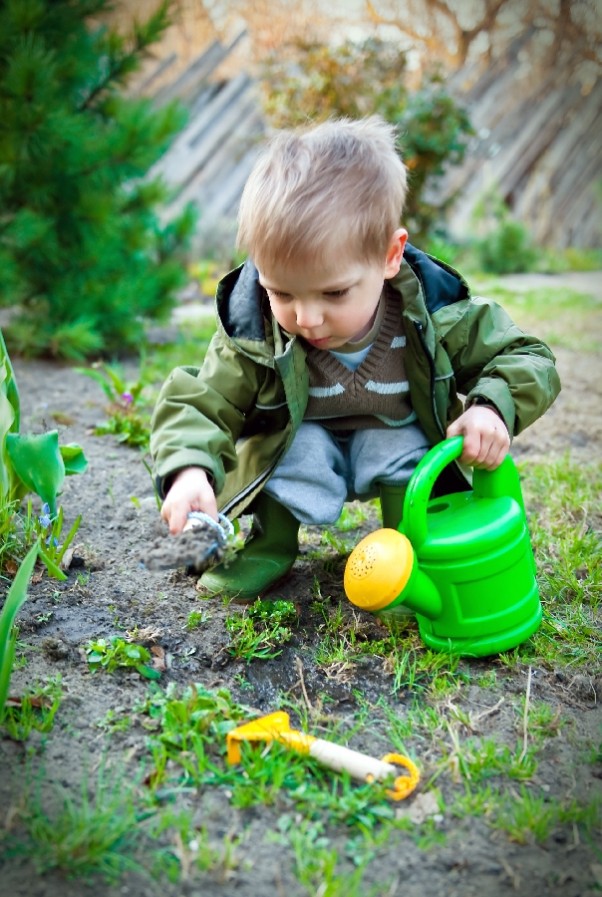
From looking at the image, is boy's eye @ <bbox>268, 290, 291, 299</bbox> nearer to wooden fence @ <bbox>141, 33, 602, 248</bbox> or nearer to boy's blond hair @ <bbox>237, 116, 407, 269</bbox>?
boy's blond hair @ <bbox>237, 116, 407, 269</bbox>

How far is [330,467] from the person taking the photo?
1899 millimetres

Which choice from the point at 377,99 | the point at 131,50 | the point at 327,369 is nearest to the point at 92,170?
the point at 131,50

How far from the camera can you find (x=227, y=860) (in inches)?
43.0

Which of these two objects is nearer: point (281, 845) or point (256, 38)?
point (281, 845)

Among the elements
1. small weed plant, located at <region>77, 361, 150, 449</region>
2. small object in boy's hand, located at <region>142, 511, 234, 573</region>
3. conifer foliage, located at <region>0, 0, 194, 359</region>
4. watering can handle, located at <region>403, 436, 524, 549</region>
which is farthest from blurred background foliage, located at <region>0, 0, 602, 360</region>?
small object in boy's hand, located at <region>142, 511, 234, 573</region>

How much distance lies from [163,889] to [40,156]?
9.57ft

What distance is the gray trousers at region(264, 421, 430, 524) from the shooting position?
1.85 metres

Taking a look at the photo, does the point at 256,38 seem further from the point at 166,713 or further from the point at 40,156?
the point at 166,713

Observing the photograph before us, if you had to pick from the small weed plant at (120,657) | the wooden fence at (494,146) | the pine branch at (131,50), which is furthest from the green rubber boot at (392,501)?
the wooden fence at (494,146)

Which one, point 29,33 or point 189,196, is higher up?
point 29,33

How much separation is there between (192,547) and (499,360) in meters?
0.80

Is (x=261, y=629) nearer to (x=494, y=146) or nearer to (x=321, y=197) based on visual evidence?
(x=321, y=197)

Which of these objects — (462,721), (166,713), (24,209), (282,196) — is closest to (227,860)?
(166,713)

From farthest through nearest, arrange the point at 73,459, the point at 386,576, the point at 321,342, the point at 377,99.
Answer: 1. the point at 377,99
2. the point at 73,459
3. the point at 321,342
4. the point at 386,576
